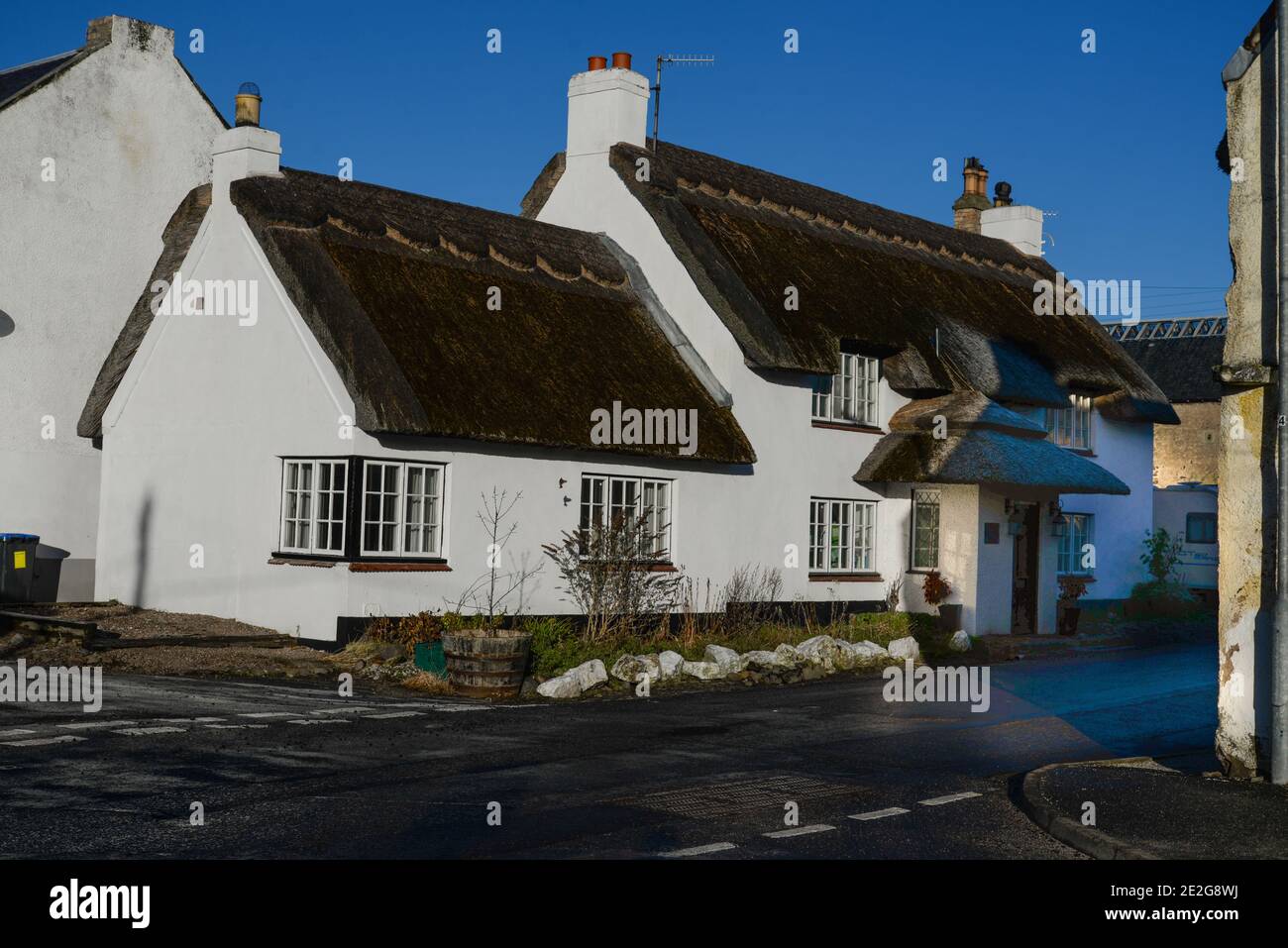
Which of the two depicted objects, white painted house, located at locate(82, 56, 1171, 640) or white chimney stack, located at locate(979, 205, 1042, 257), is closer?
white painted house, located at locate(82, 56, 1171, 640)

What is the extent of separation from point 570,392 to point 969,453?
7.48 m

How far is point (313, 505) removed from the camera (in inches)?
706

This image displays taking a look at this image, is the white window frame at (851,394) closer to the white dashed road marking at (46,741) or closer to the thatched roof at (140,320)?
the thatched roof at (140,320)

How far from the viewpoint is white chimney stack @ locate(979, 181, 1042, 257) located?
3356 centimetres

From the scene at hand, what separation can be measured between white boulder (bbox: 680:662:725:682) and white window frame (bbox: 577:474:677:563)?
9.00ft

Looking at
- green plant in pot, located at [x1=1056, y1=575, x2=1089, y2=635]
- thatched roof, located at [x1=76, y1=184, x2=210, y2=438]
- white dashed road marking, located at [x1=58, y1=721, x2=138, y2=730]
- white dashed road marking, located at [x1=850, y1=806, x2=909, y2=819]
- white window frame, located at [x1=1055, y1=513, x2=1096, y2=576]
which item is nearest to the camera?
white dashed road marking, located at [x1=850, y1=806, x2=909, y2=819]

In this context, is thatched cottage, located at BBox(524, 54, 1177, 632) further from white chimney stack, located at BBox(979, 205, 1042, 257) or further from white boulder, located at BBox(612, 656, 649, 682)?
white boulder, located at BBox(612, 656, 649, 682)

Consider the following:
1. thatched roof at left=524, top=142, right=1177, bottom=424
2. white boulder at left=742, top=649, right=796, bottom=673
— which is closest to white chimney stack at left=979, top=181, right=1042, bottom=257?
thatched roof at left=524, top=142, right=1177, bottom=424

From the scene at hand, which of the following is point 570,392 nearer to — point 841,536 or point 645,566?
point 645,566

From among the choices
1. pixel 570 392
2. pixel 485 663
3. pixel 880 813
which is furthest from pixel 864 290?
pixel 880 813

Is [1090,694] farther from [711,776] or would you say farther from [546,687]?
[711,776]

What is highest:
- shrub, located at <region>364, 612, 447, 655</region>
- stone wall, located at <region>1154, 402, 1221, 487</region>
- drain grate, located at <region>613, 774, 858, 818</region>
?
stone wall, located at <region>1154, 402, 1221, 487</region>

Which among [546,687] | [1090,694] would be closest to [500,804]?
[546,687]
